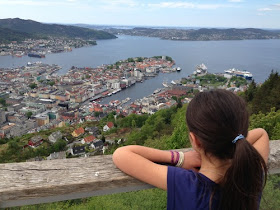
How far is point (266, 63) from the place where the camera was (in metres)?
31.5

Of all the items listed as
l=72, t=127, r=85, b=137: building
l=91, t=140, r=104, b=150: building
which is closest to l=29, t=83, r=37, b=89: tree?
l=72, t=127, r=85, b=137: building

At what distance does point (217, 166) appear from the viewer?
494 mm

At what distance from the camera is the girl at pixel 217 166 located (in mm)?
447

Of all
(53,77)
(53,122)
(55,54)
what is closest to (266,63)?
(53,77)

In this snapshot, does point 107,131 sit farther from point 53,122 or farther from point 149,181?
point 149,181

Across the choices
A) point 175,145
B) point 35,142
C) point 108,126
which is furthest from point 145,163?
point 108,126

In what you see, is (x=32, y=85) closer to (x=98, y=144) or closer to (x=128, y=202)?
(x=98, y=144)

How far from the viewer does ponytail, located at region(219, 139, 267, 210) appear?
440 millimetres

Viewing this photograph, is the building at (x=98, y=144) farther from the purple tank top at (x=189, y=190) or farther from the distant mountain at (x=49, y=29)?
the distant mountain at (x=49, y=29)

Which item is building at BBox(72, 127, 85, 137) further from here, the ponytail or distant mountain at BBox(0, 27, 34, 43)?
distant mountain at BBox(0, 27, 34, 43)

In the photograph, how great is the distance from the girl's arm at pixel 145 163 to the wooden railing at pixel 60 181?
0.03 metres

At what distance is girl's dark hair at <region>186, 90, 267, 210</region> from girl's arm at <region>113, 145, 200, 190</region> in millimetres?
96

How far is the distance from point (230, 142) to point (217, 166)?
6 cm

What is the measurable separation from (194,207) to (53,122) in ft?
51.5
